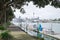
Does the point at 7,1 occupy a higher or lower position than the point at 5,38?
higher

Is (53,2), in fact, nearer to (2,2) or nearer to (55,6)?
(55,6)

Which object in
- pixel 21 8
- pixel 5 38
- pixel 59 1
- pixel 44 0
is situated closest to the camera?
pixel 5 38

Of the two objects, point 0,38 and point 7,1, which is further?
point 7,1

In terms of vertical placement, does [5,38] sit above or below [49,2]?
below

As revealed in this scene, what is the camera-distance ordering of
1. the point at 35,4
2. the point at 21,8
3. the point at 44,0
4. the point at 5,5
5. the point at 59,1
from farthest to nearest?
the point at 21,8
the point at 5,5
the point at 35,4
the point at 44,0
the point at 59,1

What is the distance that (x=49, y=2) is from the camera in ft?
70.9

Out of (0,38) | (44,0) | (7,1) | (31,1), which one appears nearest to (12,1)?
(7,1)

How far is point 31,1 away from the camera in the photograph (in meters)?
21.8

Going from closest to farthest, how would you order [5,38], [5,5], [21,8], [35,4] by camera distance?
[5,38] < [35,4] < [5,5] < [21,8]

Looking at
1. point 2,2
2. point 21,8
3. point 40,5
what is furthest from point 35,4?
point 21,8

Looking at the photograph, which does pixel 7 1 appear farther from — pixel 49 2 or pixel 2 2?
pixel 49 2

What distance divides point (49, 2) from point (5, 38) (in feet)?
25.5

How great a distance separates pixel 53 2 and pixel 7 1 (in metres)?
6.33

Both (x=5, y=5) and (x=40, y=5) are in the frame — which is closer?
(x=40, y=5)
